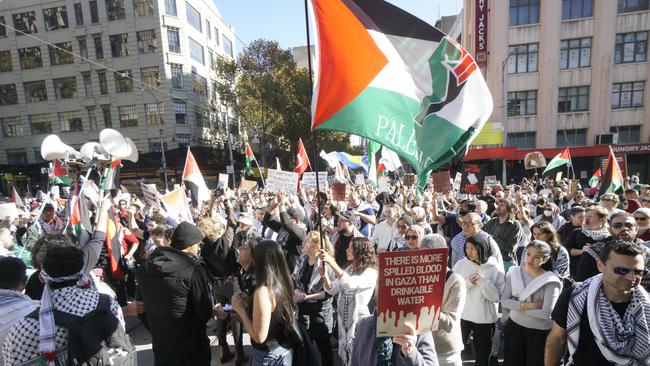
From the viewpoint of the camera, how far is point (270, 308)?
228 centimetres

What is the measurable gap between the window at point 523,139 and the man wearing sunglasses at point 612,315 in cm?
2829

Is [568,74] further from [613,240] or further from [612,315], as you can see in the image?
[612,315]

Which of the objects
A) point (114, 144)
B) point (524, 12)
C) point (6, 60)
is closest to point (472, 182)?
point (114, 144)

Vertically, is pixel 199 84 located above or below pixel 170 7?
below

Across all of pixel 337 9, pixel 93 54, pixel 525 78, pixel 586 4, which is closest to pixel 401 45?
pixel 337 9

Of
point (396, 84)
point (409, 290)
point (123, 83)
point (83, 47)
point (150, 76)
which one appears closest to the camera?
point (409, 290)

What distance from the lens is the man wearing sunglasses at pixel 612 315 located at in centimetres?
195

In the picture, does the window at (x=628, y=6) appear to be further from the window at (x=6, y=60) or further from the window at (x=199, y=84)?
the window at (x=6, y=60)

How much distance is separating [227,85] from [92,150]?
31281 mm

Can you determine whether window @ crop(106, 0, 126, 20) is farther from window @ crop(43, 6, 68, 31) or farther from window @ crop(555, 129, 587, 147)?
window @ crop(555, 129, 587, 147)

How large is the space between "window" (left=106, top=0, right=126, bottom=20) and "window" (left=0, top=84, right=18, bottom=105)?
13661 mm

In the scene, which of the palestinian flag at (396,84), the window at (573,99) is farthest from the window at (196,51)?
the palestinian flag at (396,84)

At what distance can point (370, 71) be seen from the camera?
3.02 meters

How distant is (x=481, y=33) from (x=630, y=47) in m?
10.5
